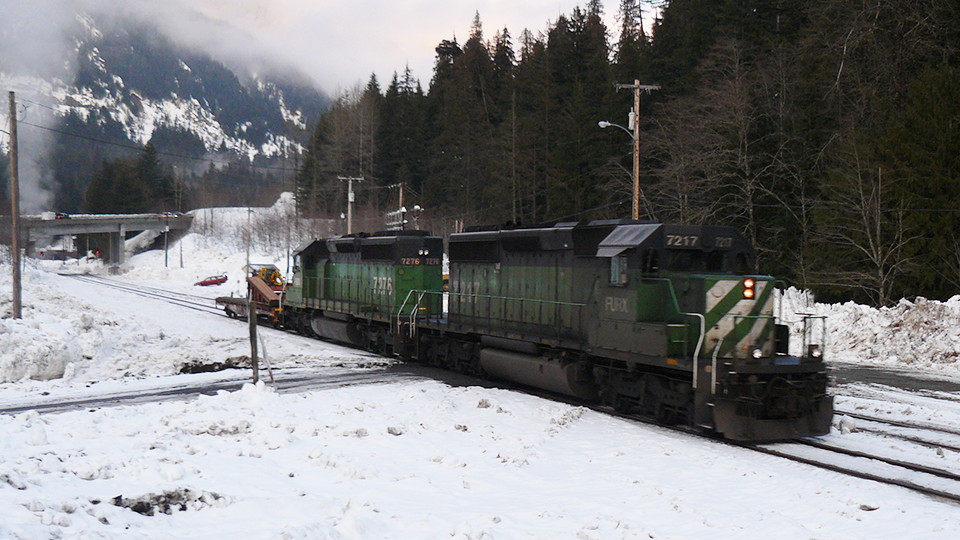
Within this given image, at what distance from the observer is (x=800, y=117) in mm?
28062

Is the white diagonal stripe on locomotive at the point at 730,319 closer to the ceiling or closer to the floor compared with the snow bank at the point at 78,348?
closer to the ceiling

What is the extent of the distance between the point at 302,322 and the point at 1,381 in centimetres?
1123

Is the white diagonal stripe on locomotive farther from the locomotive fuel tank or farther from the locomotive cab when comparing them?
the locomotive fuel tank

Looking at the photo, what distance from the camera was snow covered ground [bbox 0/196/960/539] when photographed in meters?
5.64

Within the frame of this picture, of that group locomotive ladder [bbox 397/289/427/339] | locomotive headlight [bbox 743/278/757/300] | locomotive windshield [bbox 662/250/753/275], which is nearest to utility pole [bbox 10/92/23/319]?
locomotive ladder [bbox 397/289/427/339]

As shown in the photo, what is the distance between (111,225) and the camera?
7212cm

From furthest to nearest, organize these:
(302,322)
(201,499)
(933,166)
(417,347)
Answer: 1. (302,322)
2. (933,166)
3. (417,347)
4. (201,499)

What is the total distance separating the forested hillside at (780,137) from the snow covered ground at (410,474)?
1018cm

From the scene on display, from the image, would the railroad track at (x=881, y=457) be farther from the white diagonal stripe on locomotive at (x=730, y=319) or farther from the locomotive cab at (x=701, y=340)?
the white diagonal stripe on locomotive at (x=730, y=319)

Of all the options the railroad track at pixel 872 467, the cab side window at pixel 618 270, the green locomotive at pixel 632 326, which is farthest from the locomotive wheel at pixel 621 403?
the railroad track at pixel 872 467

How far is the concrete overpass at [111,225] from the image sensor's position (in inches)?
2638

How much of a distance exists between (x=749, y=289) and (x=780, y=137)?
66.4 ft

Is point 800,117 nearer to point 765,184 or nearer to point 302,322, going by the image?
point 765,184

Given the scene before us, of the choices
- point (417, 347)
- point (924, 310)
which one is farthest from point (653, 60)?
point (417, 347)
